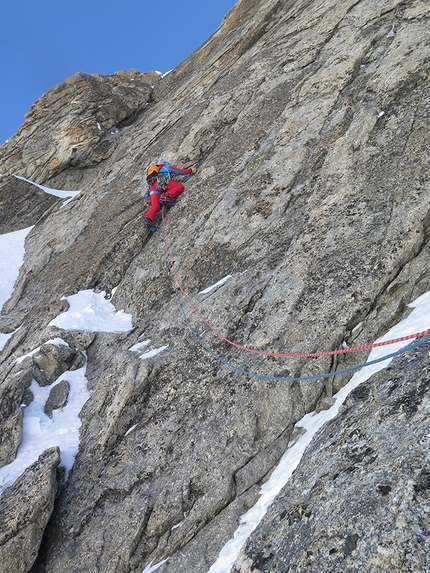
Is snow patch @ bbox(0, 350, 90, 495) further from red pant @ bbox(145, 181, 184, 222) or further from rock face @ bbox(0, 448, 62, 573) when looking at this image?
red pant @ bbox(145, 181, 184, 222)

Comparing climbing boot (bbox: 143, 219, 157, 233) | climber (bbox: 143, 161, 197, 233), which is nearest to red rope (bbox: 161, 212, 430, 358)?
climbing boot (bbox: 143, 219, 157, 233)

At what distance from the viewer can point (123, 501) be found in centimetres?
698

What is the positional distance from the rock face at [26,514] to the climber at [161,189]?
27.3 ft

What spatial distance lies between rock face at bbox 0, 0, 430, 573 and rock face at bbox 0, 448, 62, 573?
0.32 metres

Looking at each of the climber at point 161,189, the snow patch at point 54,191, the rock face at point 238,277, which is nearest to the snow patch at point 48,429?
the rock face at point 238,277

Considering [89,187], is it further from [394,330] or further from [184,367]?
[394,330]

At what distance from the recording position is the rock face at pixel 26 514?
663 cm

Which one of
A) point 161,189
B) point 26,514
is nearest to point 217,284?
point 161,189

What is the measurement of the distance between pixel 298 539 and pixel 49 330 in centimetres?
884

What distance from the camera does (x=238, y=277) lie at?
9.98 m

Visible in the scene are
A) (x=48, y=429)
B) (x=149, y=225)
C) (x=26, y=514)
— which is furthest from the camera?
(x=149, y=225)

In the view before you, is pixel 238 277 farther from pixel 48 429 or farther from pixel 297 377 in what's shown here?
pixel 48 429

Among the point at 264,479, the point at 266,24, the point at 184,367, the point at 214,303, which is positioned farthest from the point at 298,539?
the point at 266,24

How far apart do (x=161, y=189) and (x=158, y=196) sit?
29cm
